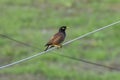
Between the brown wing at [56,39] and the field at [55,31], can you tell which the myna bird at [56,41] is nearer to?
the brown wing at [56,39]

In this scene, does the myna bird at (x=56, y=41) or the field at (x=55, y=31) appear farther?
the field at (x=55, y=31)

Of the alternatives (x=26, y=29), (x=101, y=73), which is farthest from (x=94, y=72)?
(x=26, y=29)

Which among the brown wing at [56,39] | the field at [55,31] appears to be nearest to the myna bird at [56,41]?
the brown wing at [56,39]

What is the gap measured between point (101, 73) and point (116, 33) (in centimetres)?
212

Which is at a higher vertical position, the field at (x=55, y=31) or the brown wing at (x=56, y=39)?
the brown wing at (x=56, y=39)

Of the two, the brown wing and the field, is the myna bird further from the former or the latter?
the field

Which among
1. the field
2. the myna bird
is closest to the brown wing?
the myna bird

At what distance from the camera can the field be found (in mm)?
12407

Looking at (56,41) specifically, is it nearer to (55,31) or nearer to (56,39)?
(56,39)

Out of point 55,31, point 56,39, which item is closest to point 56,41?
point 56,39

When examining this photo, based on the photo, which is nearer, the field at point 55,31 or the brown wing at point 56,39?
the brown wing at point 56,39

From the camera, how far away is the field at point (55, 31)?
12407mm

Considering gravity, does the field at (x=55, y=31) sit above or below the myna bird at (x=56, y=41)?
below

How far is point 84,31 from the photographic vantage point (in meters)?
14.6
